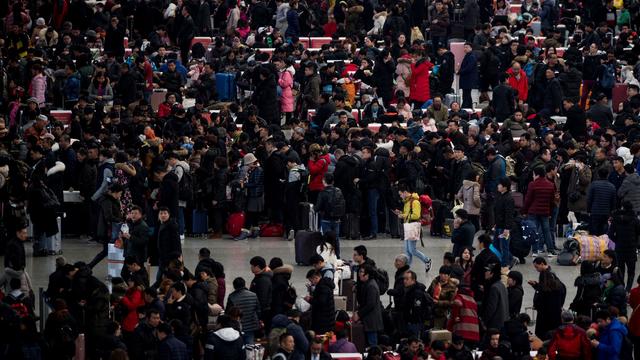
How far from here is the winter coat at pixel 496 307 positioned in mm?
24156

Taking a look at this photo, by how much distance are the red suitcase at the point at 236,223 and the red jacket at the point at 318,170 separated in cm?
127

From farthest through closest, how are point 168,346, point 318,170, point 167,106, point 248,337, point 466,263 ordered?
point 167,106 < point 318,170 < point 466,263 < point 248,337 < point 168,346

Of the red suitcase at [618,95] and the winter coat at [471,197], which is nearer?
the winter coat at [471,197]

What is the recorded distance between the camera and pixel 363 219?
30.9 meters

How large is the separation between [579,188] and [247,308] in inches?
330

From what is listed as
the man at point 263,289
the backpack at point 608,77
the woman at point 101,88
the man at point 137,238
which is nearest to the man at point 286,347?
the man at point 263,289

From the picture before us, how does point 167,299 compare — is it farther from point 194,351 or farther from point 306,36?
point 306,36

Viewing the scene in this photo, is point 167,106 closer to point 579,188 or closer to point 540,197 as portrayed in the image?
point 579,188

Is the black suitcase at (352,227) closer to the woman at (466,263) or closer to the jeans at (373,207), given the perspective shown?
the jeans at (373,207)

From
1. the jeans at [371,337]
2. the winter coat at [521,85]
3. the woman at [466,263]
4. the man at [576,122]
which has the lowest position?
the jeans at [371,337]

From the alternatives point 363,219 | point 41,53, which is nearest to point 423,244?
point 363,219

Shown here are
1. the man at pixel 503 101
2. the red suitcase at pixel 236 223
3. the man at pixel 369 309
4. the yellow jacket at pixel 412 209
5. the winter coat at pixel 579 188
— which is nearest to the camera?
the man at pixel 369 309

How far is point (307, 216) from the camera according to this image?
1209 inches

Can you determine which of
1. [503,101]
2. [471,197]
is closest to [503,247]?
[471,197]
